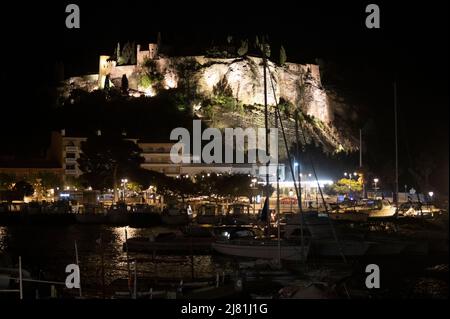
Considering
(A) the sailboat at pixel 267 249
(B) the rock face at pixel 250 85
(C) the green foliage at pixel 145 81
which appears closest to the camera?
(A) the sailboat at pixel 267 249

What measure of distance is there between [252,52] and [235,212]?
204 feet

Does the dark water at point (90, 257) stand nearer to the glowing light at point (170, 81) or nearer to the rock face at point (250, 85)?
the rock face at point (250, 85)

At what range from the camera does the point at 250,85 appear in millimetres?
105875

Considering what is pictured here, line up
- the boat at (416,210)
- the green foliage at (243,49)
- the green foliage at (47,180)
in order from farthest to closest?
the green foliage at (243,49)
the green foliage at (47,180)
the boat at (416,210)

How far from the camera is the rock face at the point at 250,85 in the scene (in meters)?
105

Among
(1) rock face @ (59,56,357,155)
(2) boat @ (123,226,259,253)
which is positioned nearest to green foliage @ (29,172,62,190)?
(1) rock face @ (59,56,357,155)

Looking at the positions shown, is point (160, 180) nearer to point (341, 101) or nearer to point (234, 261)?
point (234, 261)

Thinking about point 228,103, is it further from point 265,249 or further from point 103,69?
point 265,249

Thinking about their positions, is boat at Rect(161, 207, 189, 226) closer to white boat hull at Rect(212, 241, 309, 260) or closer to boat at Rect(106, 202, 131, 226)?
boat at Rect(106, 202, 131, 226)

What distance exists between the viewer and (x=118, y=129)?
96062mm

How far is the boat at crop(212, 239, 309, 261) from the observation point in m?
30.9

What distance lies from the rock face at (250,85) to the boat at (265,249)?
6738 centimetres

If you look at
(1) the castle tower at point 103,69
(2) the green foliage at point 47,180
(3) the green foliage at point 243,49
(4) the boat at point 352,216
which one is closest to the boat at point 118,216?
(4) the boat at point 352,216

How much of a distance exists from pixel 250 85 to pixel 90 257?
73.1 meters
